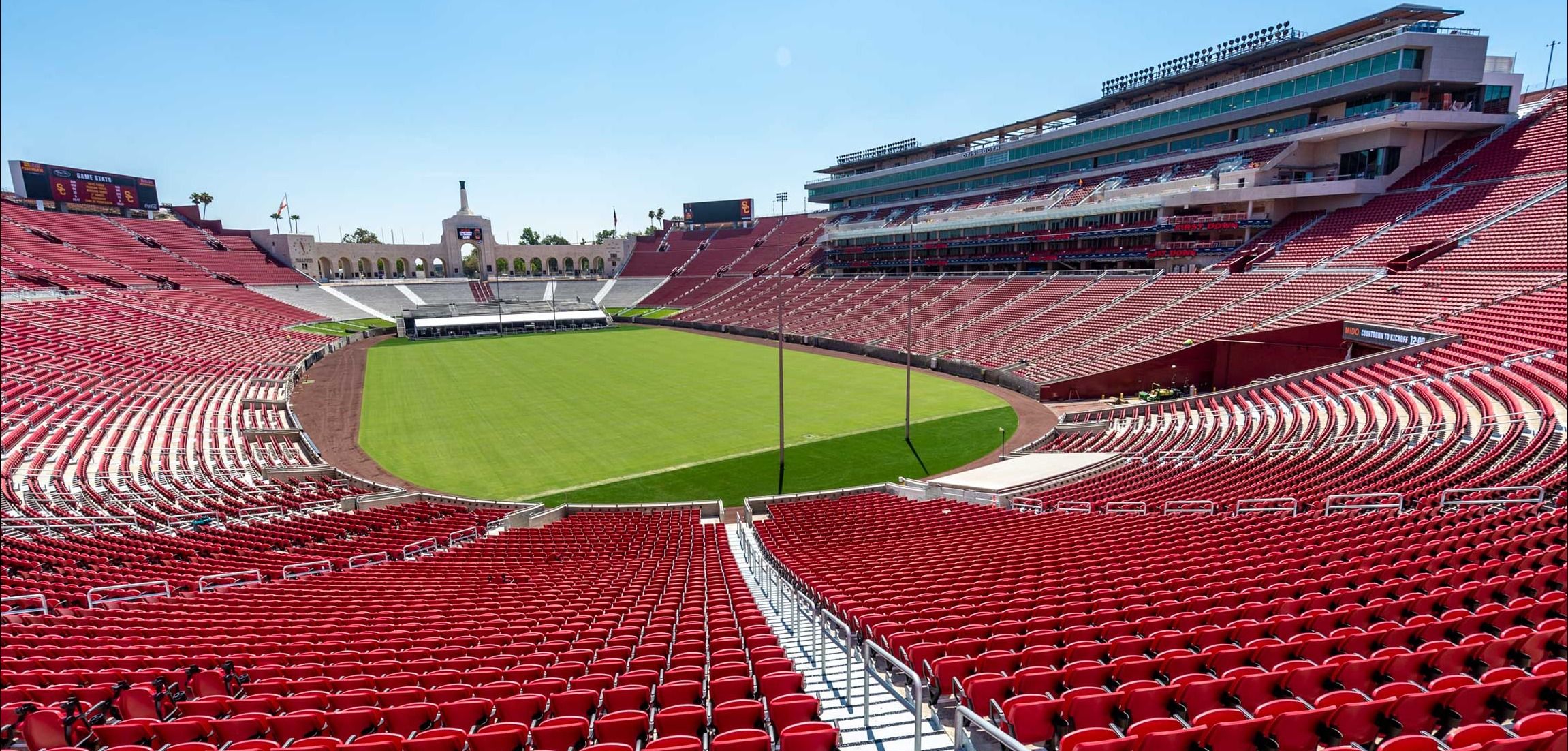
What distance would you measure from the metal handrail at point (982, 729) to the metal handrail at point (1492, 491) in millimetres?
14334

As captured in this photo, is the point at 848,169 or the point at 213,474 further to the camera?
the point at 848,169

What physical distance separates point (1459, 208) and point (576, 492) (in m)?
50.1

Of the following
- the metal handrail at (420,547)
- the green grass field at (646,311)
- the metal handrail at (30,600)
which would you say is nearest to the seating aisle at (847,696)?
the metal handrail at (420,547)

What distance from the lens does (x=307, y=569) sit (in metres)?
16.4

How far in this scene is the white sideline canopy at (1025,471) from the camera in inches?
977

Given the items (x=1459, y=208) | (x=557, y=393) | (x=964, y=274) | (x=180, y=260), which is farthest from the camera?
(x=180, y=260)

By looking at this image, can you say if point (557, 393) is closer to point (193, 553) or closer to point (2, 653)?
point (193, 553)

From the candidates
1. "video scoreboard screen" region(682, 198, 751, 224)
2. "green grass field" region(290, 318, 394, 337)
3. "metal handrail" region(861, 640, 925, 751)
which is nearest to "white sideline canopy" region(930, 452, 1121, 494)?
"metal handrail" region(861, 640, 925, 751)

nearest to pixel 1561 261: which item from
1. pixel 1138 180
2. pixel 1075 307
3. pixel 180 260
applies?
pixel 1075 307

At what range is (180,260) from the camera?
277 feet

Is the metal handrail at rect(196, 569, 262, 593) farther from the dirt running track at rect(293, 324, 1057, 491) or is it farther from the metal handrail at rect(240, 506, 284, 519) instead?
the dirt running track at rect(293, 324, 1057, 491)

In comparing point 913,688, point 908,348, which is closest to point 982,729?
point 913,688

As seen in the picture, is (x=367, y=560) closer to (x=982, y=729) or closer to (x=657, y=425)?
(x=982, y=729)

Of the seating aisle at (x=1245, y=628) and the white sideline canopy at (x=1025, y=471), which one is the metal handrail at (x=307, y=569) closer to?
the seating aisle at (x=1245, y=628)
